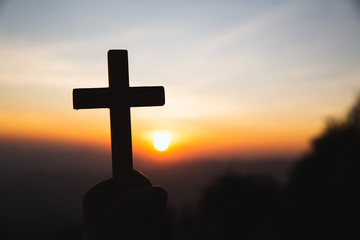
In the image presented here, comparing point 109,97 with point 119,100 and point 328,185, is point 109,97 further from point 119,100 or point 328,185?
point 328,185

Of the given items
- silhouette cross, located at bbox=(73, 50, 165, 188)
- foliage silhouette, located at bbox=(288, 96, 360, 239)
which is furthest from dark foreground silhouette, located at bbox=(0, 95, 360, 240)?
silhouette cross, located at bbox=(73, 50, 165, 188)

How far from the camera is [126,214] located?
8.32ft

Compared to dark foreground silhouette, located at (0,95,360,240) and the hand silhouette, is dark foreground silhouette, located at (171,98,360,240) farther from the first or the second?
the hand silhouette

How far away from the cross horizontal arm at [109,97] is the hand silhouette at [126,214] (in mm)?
1087

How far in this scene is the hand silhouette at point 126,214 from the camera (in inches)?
97.7

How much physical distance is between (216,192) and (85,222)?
39706 mm

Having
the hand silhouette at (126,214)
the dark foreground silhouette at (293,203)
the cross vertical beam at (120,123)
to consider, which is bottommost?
the dark foreground silhouette at (293,203)

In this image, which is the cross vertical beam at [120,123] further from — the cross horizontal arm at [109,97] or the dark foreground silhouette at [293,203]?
the dark foreground silhouette at [293,203]

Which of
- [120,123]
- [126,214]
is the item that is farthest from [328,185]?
[126,214]

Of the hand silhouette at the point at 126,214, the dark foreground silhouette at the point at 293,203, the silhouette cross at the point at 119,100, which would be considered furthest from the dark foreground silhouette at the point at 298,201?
the hand silhouette at the point at 126,214

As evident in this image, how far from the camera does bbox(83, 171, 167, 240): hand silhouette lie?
8.14 ft

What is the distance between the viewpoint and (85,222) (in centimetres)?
277

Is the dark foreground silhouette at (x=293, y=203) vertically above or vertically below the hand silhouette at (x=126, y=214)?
below

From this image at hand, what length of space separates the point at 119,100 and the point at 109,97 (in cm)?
12
